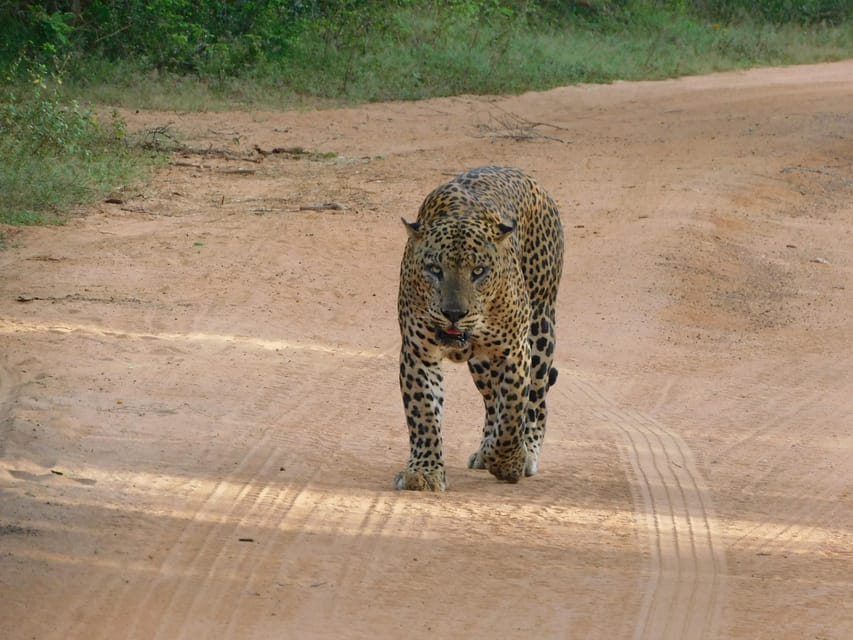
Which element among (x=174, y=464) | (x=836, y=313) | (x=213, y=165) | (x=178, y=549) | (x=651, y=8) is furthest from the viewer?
(x=651, y=8)

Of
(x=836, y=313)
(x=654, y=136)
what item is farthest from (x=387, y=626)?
(x=654, y=136)

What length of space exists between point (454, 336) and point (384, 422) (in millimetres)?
2061

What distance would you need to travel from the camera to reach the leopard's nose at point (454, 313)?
684 centimetres

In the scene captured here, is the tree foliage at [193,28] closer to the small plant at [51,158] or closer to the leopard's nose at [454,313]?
the small plant at [51,158]

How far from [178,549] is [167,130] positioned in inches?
530

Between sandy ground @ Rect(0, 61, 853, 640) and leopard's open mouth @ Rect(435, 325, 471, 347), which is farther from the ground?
leopard's open mouth @ Rect(435, 325, 471, 347)

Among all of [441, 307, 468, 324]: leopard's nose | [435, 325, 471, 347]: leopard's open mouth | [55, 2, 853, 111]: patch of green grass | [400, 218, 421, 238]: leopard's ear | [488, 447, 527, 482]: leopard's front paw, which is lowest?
[55, 2, 853, 111]: patch of green grass

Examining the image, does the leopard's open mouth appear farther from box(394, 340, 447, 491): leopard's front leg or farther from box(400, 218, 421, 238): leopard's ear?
box(400, 218, 421, 238): leopard's ear

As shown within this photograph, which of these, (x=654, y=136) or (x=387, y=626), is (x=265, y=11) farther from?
(x=387, y=626)

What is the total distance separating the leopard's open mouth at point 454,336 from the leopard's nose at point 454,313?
0.05 meters

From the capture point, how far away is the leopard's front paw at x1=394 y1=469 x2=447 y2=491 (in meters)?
7.36

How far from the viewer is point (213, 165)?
1770cm

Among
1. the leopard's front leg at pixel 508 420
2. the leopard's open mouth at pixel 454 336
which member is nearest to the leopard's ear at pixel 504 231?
the leopard's open mouth at pixel 454 336

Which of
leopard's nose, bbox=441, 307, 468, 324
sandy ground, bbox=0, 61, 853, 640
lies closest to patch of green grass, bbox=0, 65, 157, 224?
sandy ground, bbox=0, 61, 853, 640
